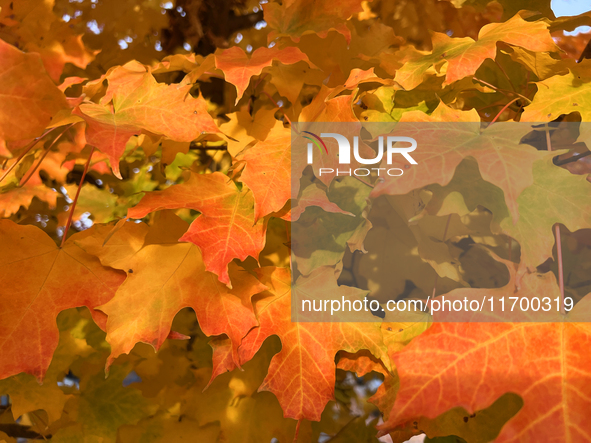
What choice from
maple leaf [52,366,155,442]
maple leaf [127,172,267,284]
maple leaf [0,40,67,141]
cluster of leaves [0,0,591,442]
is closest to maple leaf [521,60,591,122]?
cluster of leaves [0,0,591,442]

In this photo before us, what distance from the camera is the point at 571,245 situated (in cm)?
68

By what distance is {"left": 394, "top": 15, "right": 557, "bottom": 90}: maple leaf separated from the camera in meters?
0.56

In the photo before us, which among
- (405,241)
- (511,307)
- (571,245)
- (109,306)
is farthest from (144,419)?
(571,245)

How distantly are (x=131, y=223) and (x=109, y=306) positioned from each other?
129mm

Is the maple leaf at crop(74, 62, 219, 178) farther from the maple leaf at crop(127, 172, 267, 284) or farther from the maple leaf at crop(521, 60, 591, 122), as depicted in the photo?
the maple leaf at crop(521, 60, 591, 122)

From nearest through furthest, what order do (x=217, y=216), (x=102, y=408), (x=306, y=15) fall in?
(x=217, y=216)
(x=306, y=15)
(x=102, y=408)

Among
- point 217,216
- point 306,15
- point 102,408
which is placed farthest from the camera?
point 102,408

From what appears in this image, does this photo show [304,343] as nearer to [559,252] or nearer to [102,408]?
[559,252]

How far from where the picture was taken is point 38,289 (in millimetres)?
620

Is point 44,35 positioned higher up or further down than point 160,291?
higher up

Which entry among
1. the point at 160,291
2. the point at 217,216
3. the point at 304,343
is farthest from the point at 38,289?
the point at 304,343

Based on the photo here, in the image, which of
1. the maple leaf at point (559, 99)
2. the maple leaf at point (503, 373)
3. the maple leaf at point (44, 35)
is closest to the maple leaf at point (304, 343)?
the maple leaf at point (503, 373)

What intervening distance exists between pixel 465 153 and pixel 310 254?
253 millimetres

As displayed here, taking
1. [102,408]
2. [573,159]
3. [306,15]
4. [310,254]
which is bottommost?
[102,408]
